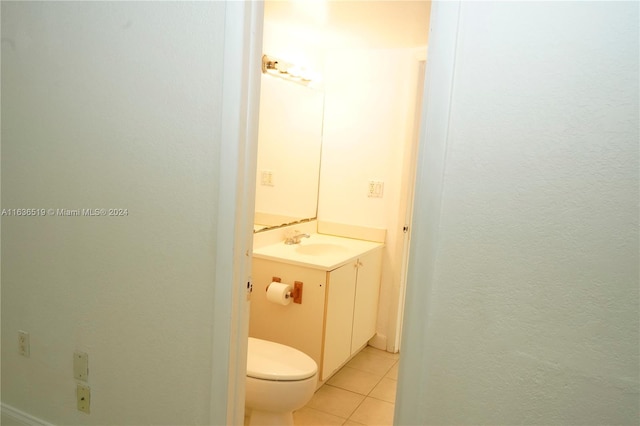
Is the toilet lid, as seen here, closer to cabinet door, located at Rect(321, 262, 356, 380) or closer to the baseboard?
cabinet door, located at Rect(321, 262, 356, 380)

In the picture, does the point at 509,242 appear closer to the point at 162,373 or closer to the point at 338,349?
the point at 162,373

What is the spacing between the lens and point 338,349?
2703mm

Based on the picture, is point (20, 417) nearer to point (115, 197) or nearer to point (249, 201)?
point (115, 197)

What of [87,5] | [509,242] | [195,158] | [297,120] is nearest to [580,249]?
[509,242]

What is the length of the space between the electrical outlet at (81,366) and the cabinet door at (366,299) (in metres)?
1.60

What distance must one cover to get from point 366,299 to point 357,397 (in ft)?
2.19

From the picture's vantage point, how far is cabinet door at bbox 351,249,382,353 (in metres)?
2.91

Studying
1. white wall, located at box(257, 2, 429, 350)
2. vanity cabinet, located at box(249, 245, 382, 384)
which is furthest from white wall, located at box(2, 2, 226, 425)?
white wall, located at box(257, 2, 429, 350)

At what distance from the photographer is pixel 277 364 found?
6.70 ft

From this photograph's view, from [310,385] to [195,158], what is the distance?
1173 mm

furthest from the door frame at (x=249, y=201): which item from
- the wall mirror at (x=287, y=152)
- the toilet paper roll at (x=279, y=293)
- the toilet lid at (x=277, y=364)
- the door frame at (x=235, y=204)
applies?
the wall mirror at (x=287, y=152)

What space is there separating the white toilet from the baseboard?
854mm

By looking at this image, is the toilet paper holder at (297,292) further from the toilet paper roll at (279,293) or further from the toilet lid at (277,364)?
the toilet lid at (277,364)

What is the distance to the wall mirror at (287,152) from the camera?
2842 millimetres
